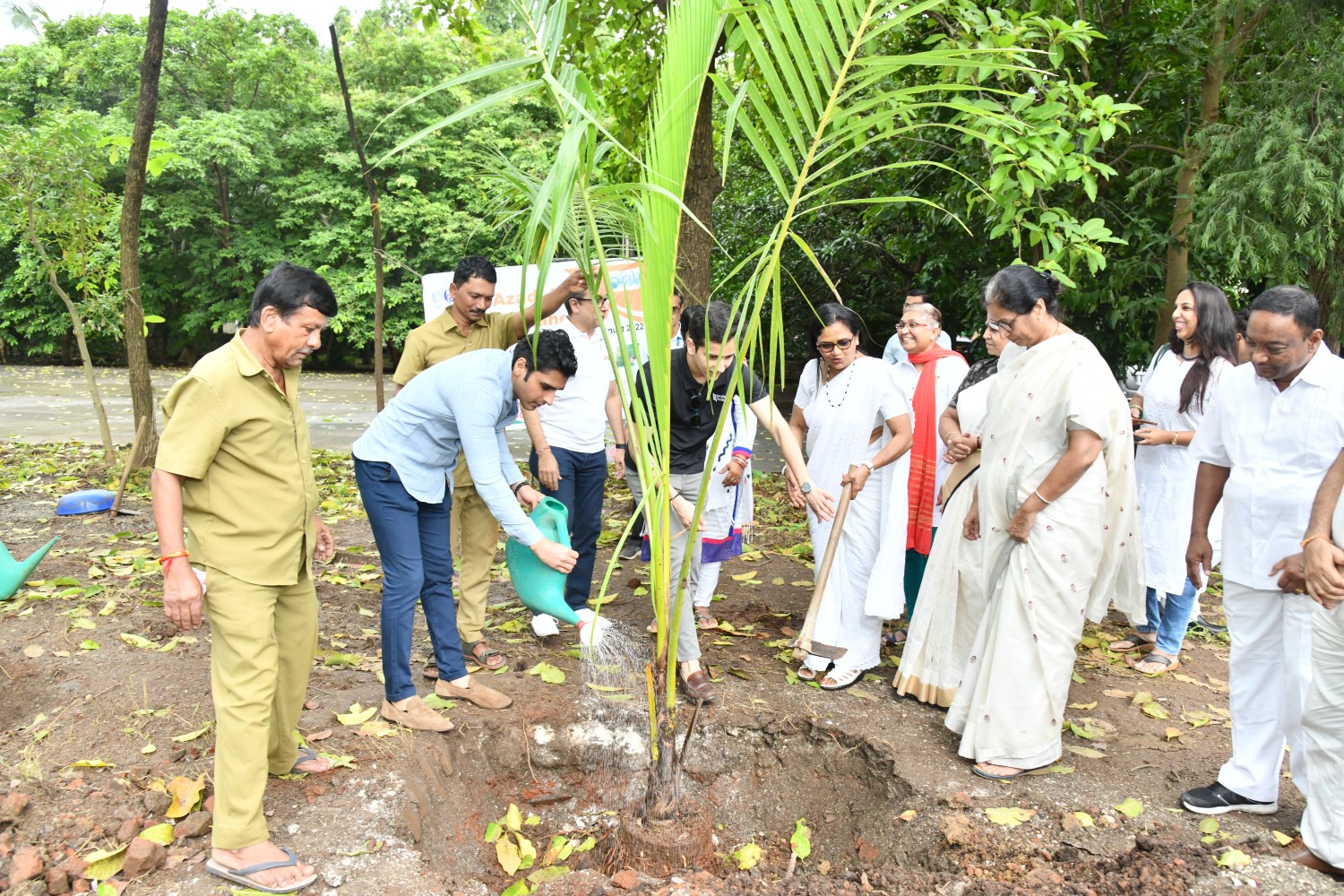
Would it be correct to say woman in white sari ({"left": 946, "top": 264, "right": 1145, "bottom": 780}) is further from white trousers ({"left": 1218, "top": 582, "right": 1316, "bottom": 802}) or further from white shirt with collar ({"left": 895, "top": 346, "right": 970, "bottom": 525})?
white shirt with collar ({"left": 895, "top": 346, "right": 970, "bottom": 525})

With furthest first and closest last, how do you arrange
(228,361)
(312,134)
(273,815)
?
(312,134) → (273,815) → (228,361)

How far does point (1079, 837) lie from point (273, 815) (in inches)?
103

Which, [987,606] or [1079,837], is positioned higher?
[987,606]

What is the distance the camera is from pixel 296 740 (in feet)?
10.9

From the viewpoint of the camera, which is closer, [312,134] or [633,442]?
[633,442]

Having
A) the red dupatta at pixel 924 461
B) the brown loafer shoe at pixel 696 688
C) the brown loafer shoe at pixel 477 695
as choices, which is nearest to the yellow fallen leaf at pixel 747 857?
the brown loafer shoe at pixel 696 688

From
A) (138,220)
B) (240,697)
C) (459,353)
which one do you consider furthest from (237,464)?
(138,220)

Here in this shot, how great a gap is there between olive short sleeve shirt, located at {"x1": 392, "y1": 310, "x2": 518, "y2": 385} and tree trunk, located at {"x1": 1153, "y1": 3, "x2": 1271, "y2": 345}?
5181mm

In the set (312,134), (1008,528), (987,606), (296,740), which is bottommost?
(296,740)

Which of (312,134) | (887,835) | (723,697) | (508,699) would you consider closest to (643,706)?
Answer: (723,697)

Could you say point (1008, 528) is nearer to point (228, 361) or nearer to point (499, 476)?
point (499, 476)

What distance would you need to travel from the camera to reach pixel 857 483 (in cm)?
428

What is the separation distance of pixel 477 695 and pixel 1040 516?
235 cm

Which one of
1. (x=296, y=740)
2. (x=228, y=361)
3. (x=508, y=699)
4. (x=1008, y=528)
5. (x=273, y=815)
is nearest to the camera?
(x=228, y=361)
